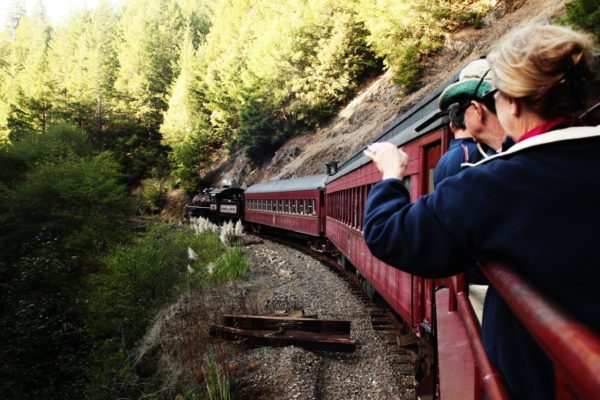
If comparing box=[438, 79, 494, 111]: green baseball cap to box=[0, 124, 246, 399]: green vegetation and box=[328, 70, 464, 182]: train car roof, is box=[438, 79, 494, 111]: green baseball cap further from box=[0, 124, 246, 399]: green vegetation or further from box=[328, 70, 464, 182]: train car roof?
box=[0, 124, 246, 399]: green vegetation

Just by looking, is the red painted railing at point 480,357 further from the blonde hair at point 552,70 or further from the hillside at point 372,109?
the hillside at point 372,109

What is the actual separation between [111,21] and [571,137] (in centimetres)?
9334

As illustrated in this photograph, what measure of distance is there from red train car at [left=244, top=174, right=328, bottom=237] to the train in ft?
2.01

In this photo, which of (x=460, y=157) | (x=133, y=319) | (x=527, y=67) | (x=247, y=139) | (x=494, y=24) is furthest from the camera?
(x=247, y=139)

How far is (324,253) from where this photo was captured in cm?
1428

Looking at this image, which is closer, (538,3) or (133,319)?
(133,319)

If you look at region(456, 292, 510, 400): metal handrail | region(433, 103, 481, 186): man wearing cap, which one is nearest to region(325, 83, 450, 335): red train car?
region(433, 103, 481, 186): man wearing cap

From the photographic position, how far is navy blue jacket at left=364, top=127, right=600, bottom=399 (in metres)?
0.89

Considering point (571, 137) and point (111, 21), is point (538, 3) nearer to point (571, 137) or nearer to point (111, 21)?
point (571, 137)

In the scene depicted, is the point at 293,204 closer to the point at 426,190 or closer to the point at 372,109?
the point at 372,109

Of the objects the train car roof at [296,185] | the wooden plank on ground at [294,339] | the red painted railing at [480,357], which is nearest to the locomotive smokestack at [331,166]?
the train car roof at [296,185]

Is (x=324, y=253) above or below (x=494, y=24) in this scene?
below

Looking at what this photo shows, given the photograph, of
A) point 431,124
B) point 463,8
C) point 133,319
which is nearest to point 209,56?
point 463,8

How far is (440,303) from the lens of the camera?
219 cm
